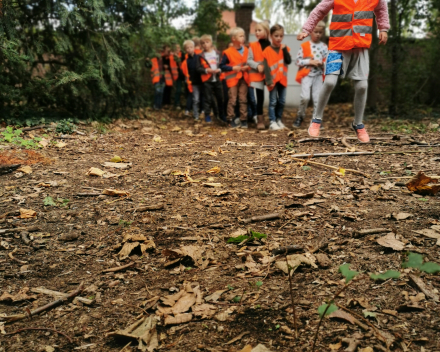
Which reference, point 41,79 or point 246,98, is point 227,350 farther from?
point 246,98

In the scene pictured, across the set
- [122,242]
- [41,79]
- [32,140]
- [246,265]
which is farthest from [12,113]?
[246,265]

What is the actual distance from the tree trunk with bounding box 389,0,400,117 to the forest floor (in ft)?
17.9

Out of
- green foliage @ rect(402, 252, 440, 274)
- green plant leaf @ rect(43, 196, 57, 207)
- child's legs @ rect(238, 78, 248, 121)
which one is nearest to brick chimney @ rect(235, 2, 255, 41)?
child's legs @ rect(238, 78, 248, 121)

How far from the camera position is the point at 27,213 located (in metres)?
3.32

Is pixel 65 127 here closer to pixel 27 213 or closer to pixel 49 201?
pixel 49 201

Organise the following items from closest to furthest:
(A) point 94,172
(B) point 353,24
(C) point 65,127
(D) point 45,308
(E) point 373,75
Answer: (D) point 45,308 < (A) point 94,172 < (B) point 353,24 < (C) point 65,127 < (E) point 373,75

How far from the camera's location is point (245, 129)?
26.7ft

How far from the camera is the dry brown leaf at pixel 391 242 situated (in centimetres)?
247

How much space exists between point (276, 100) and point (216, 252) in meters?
5.75

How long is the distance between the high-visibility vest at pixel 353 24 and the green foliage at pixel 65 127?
4105 mm

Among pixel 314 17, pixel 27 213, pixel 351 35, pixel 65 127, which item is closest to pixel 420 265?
pixel 27 213

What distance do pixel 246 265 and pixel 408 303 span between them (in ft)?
2.97

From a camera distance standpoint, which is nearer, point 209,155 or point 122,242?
point 122,242

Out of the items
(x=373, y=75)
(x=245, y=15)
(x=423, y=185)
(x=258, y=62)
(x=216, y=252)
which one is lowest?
(x=216, y=252)
